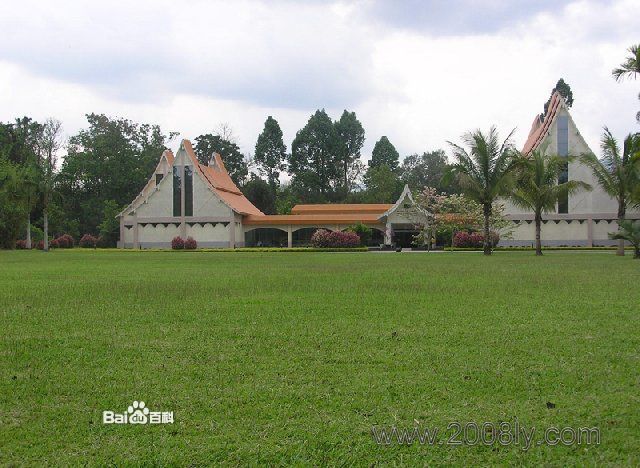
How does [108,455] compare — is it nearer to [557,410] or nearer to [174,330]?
[557,410]

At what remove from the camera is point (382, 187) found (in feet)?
192

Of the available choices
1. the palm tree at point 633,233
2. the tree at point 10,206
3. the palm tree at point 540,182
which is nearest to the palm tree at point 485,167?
the palm tree at point 540,182

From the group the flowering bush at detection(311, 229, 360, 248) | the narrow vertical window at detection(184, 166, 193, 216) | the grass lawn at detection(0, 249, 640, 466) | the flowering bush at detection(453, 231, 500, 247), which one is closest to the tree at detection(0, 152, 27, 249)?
the narrow vertical window at detection(184, 166, 193, 216)

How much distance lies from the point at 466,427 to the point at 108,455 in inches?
80.3

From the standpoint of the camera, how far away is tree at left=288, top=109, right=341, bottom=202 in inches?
2493

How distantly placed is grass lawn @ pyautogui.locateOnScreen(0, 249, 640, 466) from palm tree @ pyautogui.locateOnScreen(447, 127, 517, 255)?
2136 centimetres

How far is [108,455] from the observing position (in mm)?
3086

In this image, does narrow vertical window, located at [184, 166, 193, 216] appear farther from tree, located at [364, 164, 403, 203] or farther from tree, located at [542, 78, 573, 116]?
tree, located at [542, 78, 573, 116]

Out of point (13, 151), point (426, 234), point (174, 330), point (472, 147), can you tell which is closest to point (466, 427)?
point (174, 330)

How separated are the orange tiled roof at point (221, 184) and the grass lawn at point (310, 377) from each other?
38.1 m

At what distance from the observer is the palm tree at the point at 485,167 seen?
96.1 ft

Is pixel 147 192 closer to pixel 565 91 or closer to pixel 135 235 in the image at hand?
pixel 135 235

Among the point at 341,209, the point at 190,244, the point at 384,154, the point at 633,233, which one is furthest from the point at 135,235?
the point at 633,233

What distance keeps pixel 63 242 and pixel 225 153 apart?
21746mm
